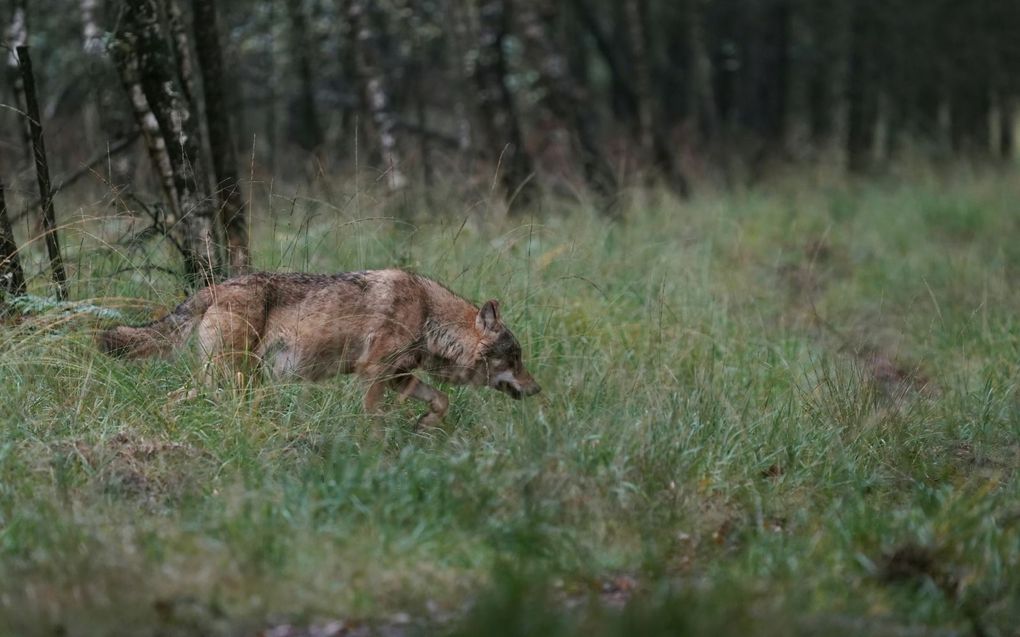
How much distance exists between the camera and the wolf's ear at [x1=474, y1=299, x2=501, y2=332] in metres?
7.99

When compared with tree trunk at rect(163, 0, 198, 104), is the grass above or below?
below

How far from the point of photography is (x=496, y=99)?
16.1 metres

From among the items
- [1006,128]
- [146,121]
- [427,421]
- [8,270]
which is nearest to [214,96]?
[146,121]

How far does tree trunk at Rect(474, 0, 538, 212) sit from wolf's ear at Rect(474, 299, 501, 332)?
23.3 feet

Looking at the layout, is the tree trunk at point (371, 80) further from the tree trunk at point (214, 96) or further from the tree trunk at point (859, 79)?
the tree trunk at point (859, 79)

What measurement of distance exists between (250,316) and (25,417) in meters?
1.43

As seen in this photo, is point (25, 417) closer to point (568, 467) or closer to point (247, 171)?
point (568, 467)

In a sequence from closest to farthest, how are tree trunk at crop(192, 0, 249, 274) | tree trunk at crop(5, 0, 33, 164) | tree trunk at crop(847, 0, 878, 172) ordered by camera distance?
tree trunk at crop(192, 0, 249, 274) → tree trunk at crop(5, 0, 33, 164) → tree trunk at crop(847, 0, 878, 172)

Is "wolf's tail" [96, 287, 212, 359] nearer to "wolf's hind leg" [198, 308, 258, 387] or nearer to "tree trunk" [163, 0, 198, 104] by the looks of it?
"wolf's hind leg" [198, 308, 258, 387]

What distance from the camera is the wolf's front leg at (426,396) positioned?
756cm

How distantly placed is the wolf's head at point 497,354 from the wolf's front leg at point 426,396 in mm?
406

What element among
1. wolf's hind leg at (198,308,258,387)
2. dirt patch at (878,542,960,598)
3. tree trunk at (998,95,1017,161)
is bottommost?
tree trunk at (998,95,1017,161)

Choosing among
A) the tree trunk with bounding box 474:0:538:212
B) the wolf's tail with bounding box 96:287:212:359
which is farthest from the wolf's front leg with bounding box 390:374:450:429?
the tree trunk with bounding box 474:0:538:212

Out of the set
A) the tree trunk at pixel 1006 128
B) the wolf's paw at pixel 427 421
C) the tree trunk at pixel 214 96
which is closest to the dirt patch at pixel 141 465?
the wolf's paw at pixel 427 421
